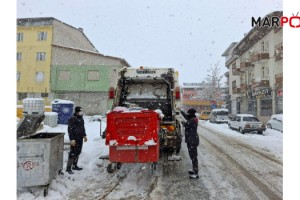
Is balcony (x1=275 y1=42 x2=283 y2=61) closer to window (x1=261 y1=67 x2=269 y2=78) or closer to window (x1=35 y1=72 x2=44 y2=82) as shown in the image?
window (x1=261 y1=67 x2=269 y2=78)

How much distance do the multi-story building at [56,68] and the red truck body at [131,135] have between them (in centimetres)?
2822

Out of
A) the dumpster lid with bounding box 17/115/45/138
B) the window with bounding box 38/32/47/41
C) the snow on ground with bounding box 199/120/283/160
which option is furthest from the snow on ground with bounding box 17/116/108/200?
the window with bounding box 38/32/47/41

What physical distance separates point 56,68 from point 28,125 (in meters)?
31.3

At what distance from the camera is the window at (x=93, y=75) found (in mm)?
33938

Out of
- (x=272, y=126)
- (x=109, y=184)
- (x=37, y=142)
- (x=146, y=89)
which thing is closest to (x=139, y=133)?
(x=109, y=184)

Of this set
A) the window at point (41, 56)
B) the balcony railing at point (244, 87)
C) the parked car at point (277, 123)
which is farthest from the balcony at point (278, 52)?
the window at point (41, 56)

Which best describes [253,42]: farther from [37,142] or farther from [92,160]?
[37,142]

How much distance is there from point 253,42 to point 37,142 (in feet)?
103

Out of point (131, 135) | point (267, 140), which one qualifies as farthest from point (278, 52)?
point (131, 135)

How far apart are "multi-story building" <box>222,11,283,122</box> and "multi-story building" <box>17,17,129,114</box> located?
17.0m

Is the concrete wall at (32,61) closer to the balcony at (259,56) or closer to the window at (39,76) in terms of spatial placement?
the window at (39,76)

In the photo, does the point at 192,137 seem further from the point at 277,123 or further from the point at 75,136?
the point at 277,123

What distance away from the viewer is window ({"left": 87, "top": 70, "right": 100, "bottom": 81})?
111 feet
